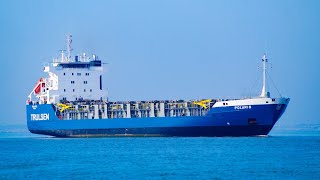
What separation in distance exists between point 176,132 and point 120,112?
6.51 metres

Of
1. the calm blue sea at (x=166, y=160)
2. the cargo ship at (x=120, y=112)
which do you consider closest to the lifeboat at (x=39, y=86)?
the cargo ship at (x=120, y=112)

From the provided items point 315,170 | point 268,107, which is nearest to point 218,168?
point 315,170

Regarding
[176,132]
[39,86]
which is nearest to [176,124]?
[176,132]

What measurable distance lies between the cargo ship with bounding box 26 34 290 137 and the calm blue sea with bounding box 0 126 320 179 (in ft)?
4.22

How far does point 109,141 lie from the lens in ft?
230

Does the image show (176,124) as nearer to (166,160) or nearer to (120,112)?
(120,112)

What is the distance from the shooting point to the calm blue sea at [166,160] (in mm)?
43125

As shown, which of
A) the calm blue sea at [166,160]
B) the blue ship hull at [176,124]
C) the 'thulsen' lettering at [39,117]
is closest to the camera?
the calm blue sea at [166,160]

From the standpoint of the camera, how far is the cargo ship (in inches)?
2613

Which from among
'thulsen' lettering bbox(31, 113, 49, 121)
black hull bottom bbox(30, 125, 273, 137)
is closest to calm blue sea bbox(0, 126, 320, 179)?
black hull bottom bbox(30, 125, 273, 137)

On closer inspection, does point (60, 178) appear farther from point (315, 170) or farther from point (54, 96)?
point (54, 96)

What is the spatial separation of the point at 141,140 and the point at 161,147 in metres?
9.54

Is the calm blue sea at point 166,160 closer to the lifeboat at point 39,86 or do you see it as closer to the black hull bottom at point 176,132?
the black hull bottom at point 176,132

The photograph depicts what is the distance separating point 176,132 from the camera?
6975 cm
